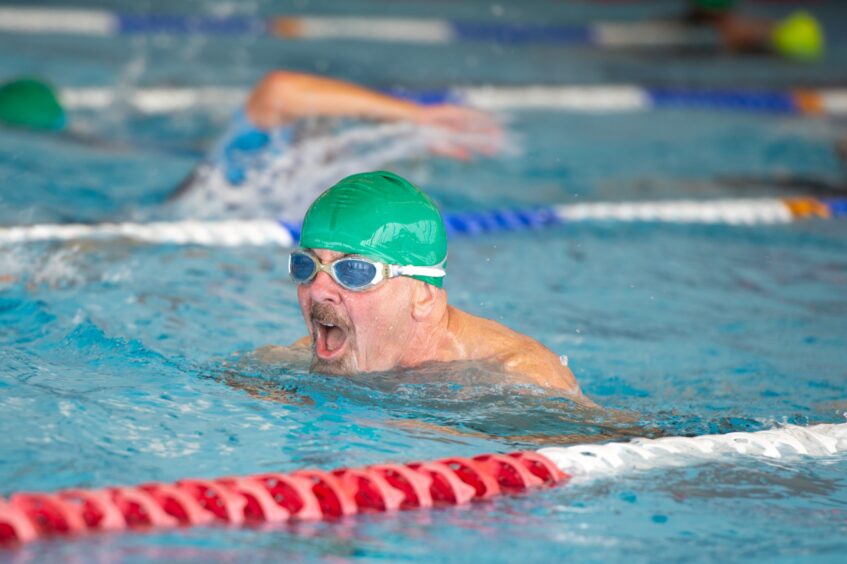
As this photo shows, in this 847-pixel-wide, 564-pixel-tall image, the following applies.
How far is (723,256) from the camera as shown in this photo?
5422 mm

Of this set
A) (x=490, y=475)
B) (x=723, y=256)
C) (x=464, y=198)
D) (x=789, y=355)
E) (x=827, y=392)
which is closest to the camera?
(x=490, y=475)

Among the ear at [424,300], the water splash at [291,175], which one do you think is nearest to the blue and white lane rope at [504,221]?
the water splash at [291,175]

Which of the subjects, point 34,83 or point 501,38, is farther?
point 501,38

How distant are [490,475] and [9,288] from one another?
1993 mm

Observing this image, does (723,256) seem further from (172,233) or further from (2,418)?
(2,418)

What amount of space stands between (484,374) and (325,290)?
0.45 meters

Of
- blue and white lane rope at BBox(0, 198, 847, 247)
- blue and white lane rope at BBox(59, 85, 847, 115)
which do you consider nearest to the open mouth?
blue and white lane rope at BBox(0, 198, 847, 247)

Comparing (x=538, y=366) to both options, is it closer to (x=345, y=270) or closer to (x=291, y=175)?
(x=345, y=270)

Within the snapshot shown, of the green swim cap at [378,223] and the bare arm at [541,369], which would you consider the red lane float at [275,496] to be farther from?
the green swim cap at [378,223]

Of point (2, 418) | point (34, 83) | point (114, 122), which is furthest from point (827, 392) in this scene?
point (114, 122)

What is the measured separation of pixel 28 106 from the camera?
6156 mm

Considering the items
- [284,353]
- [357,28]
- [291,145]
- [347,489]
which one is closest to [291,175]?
[291,145]

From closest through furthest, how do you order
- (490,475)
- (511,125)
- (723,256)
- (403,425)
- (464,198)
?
1. (490,475)
2. (403,425)
3. (723,256)
4. (464,198)
5. (511,125)

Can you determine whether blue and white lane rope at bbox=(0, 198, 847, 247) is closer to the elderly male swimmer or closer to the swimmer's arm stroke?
the swimmer's arm stroke
